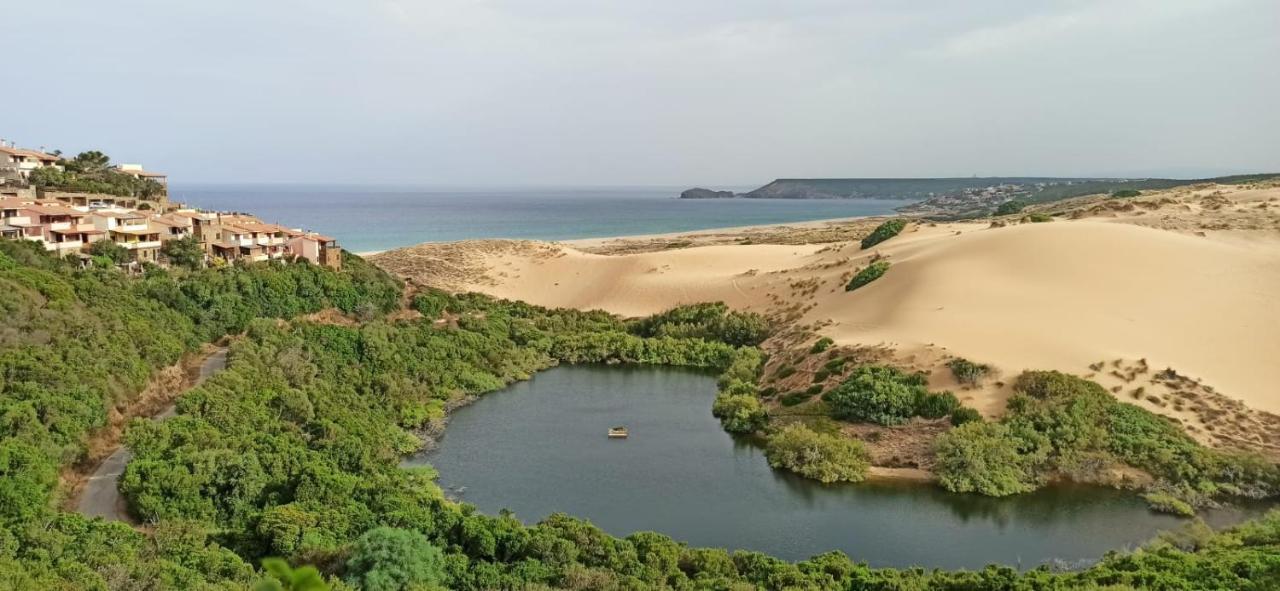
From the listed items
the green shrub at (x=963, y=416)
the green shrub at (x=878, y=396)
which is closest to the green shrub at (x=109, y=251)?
the green shrub at (x=878, y=396)

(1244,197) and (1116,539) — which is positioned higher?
(1244,197)

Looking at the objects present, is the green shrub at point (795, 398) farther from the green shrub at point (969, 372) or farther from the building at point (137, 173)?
the building at point (137, 173)

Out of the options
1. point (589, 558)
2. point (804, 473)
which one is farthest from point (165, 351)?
point (804, 473)

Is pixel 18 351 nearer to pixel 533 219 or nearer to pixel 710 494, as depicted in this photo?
pixel 710 494

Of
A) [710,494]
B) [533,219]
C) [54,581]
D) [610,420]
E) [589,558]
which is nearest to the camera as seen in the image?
[54,581]

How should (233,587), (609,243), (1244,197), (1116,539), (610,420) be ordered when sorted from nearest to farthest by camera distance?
(233,587) < (1116,539) < (610,420) < (1244,197) < (609,243)

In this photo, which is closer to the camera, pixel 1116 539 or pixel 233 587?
Answer: pixel 233 587
